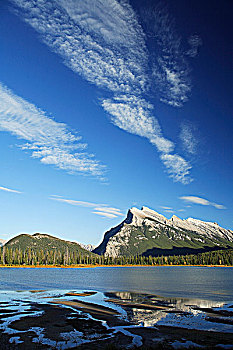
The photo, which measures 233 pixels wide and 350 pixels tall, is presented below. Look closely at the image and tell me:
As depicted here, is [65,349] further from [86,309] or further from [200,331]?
[86,309]

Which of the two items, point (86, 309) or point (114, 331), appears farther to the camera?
point (86, 309)

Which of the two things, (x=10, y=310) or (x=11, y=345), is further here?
(x=10, y=310)

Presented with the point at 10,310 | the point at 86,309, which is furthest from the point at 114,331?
the point at 10,310

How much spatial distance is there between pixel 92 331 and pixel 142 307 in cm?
2293

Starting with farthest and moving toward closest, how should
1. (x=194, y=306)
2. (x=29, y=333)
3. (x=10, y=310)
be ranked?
(x=194, y=306) → (x=10, y=310) → (x=29, y=333)

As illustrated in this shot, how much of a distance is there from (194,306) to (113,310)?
18.8 metres

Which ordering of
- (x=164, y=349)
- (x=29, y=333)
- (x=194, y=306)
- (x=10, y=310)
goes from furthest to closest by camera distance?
1. (x=194, y=306)
2. (x=10, y=310)
3. (x=29, y=333)
4. (x=164, y=349)

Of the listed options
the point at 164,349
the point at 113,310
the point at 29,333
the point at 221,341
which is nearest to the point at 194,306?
the point at 113,310

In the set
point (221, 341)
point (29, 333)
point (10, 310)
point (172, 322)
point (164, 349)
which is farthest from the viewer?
point (10, 310)

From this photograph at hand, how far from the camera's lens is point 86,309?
56594mm

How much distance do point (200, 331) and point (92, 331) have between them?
15454 millimetres

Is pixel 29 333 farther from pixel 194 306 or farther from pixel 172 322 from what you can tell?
pixel 194 306

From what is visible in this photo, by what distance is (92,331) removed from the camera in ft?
127

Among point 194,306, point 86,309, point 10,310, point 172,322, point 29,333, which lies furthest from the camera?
point 194,306
